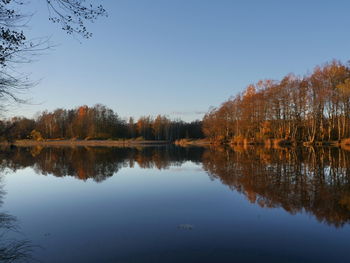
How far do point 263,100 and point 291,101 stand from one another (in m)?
5.68

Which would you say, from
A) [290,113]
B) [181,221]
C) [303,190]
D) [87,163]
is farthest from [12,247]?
[290,113]

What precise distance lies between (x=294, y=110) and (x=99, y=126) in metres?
64.5

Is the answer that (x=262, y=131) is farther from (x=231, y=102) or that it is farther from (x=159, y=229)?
(x=159, y=229)

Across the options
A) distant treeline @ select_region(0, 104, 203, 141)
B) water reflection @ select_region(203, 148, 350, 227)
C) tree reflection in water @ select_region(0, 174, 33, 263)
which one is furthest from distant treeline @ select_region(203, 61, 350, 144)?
tree reflection in water @ select_region(0, 174, 33, 263)

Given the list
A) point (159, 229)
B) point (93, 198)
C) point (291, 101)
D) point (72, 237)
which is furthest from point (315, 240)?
point (291, 101)

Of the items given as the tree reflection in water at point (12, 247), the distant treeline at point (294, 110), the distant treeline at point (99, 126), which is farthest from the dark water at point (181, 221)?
the distant treeline at point (99, 126)

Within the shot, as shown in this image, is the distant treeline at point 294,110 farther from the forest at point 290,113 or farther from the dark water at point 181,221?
the dark water at point 181,221

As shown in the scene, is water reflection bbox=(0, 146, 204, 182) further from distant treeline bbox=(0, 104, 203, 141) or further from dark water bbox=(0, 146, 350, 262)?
distant treeline bbox=(0, 104, 203, 141)

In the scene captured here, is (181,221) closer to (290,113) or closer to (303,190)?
(303,190)

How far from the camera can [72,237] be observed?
272 inches

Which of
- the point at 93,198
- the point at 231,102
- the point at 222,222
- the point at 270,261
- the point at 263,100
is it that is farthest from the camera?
the point at 231,102

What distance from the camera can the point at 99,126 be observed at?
313 ft

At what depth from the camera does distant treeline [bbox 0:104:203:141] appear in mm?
95625

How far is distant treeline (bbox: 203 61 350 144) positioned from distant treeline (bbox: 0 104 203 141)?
1602 inches
